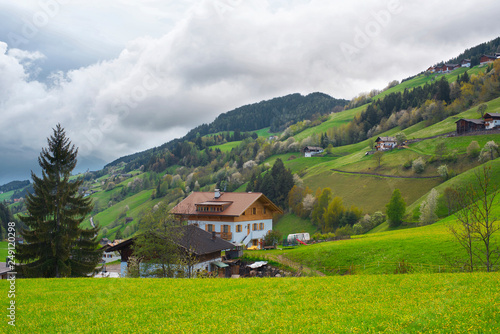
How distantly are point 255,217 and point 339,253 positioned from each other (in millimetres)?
25152

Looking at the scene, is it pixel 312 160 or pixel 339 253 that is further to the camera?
pixel 312 160

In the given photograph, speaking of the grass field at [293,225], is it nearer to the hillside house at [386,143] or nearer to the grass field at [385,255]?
the grass field at [385,255]

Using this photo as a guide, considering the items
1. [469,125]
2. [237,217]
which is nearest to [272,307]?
[237,217]

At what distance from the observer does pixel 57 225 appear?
111ft

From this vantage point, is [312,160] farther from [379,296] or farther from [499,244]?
[379,296]

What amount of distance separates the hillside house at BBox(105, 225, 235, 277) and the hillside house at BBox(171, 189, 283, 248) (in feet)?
55.8

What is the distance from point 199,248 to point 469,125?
4358 inches

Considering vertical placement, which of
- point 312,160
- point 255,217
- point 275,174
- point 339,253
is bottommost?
point 339,253

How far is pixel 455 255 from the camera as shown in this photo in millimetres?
33031

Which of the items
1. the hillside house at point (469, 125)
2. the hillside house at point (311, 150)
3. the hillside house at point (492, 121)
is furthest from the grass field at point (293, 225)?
the hillside house at point (311, 150)

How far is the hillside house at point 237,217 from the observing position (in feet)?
208

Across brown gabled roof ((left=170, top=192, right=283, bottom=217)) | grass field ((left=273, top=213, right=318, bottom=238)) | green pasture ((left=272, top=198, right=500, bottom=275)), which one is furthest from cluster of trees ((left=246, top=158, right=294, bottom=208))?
green pasture ((left=272, top=198, right=500, bottom=275))

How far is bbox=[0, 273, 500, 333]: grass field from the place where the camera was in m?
11.2

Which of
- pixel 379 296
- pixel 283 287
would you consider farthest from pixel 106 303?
pixel 379 296
